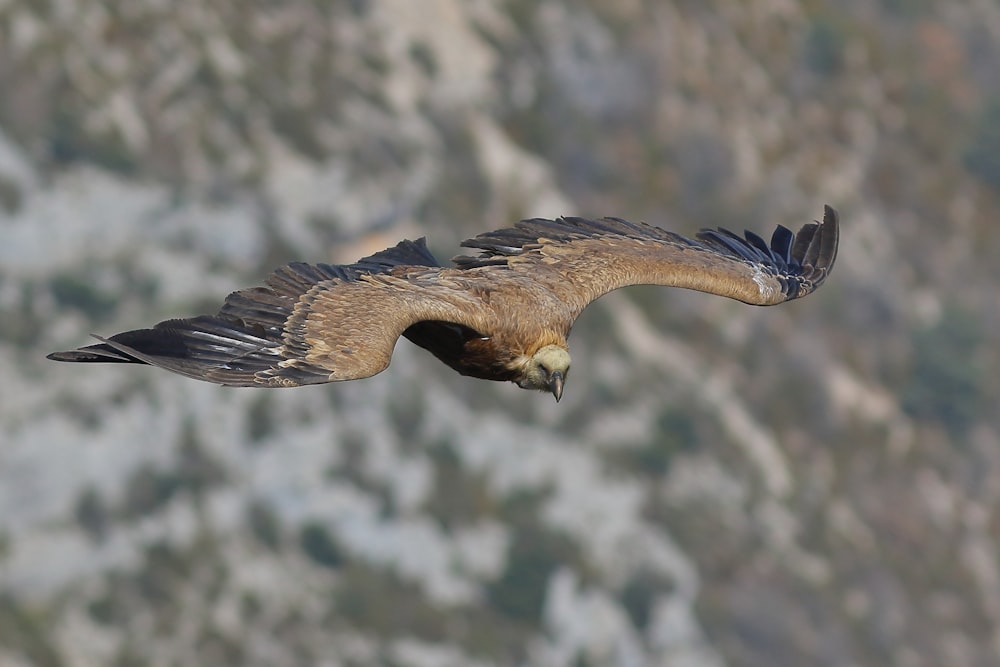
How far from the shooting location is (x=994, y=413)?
7438cm

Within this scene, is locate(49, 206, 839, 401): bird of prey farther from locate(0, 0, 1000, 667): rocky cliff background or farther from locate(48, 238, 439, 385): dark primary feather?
locate(0, 0, 1000, 667): rocky cliff background

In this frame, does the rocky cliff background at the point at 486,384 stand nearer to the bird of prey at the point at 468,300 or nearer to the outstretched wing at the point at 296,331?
the bird of prey at the point at 468,300

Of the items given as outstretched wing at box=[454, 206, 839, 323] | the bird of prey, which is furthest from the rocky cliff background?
the bird of prey

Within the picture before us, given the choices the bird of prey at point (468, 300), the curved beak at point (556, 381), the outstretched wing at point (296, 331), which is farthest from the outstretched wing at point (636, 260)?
the outstretched wing at point (296, 331)

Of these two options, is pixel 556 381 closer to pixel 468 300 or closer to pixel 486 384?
pixel 468 300

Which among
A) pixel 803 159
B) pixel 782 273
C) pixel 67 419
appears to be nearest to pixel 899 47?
pixel 803 159

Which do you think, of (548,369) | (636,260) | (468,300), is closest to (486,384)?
(636,260)

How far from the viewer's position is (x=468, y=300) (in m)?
16.4

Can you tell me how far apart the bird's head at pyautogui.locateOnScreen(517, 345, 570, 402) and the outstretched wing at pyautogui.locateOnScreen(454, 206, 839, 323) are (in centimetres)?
80

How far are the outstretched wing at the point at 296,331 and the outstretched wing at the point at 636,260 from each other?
4.64 ft

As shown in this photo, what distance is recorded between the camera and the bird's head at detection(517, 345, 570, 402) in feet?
53.3

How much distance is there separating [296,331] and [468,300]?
190 centimetres

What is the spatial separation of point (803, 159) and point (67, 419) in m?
35.2

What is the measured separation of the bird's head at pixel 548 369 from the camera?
16.2 m
